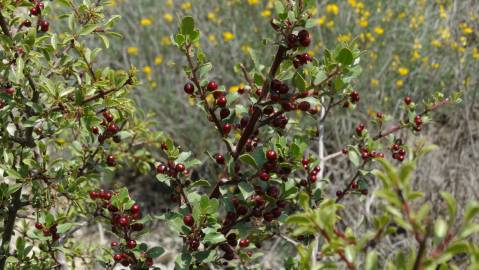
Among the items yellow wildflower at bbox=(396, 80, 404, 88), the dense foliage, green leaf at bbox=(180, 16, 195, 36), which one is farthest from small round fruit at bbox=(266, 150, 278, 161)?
yellow wildflower at bbox=(396, 80, 404, 88)

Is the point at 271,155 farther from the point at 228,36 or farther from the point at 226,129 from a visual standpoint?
the point at 228,36

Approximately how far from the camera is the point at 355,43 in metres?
4.74

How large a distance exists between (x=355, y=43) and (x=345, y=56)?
11.3ft

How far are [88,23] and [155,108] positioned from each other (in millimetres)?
3073

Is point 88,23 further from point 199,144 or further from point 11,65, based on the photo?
point 199,144

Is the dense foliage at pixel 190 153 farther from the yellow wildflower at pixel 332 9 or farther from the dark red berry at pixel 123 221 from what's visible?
the yellow wildflower at pixel 332 9

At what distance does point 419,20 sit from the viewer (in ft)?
17.3

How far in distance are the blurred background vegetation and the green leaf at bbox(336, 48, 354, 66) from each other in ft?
8.17

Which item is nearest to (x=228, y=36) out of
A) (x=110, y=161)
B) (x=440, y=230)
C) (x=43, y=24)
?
(x=110, y=161)

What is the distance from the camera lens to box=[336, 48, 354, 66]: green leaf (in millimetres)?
1411

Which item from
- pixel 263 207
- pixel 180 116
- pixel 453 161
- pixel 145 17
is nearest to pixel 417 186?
pixel 453 161

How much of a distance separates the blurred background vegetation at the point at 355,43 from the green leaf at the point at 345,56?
2.49 meters

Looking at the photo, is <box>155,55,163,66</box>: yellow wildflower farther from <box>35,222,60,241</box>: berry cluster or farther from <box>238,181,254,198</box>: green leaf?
<box>238,181,254,198</box>: green leaf

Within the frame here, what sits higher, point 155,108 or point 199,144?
point 155,108
